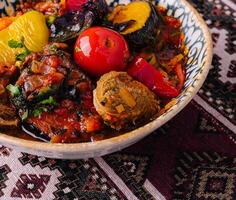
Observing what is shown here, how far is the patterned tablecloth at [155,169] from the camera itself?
1814 millimetres

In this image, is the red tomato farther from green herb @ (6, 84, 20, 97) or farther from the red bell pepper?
green herb @ (6, 84, 20, 97)

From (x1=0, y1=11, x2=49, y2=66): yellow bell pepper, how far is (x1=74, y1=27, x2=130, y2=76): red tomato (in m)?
0.19

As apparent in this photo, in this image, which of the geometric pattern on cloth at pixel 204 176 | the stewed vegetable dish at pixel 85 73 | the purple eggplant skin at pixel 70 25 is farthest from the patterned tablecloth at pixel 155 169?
the purple eggplant skin at pixel 70 25

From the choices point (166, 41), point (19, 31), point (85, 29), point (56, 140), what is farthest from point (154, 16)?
point (56, 140)

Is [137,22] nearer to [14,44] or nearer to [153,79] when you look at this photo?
[153,79]

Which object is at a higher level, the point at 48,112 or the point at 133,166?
the point at 48,112

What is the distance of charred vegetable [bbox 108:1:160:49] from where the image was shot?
1.97m

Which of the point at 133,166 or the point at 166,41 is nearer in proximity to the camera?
the point at 133,166

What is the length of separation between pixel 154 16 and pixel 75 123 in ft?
1.94

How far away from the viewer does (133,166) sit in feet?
6.23

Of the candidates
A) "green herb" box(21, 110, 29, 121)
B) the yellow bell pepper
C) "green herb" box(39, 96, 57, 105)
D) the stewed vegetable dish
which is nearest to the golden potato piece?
the stewed vegetable dish

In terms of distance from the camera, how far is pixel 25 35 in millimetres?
1984

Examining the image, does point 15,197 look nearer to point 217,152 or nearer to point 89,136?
point 89,136

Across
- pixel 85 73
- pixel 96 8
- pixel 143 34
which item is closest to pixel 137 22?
pixel 143 34
